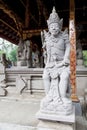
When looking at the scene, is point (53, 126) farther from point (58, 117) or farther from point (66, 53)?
point (66, 53)

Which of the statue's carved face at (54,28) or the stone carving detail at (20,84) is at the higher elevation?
the statue's carved face at (54,28)

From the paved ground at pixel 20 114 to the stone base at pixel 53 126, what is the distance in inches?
3.8

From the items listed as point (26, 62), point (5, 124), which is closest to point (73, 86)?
point (5, 124)

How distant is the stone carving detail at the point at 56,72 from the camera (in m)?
2.74

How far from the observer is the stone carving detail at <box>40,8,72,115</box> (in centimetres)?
274

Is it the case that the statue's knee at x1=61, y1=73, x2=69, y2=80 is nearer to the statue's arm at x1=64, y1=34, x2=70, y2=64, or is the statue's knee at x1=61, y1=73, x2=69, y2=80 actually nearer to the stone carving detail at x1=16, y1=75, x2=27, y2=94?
the statue's arm at x1=64, y1=34, x2=70, y2=64

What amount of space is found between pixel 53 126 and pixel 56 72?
2.68 feet

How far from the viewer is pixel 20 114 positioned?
340cm

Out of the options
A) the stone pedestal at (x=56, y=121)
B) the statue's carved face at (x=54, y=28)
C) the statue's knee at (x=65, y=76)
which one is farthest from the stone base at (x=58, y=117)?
the statue's carved face at (x=54, y=28)

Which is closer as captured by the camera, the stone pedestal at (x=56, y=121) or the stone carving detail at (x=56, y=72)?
the stone pedestal at (x=56, y=121)

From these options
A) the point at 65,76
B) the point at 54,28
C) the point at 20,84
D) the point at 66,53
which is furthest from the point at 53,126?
the point at 20,84

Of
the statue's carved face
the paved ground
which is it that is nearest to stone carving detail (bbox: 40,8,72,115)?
the statue's carved face

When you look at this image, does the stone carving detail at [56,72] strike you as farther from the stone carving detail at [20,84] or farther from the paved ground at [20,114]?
the stone carving detail at [20,84]

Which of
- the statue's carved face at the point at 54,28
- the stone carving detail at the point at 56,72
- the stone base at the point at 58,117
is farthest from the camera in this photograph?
the statue's carved face at the point at 54,28
